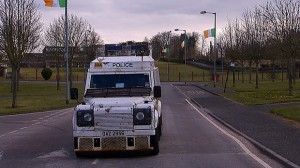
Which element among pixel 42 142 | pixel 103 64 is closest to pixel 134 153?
pixel 103 64

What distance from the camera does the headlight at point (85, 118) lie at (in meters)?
12.9

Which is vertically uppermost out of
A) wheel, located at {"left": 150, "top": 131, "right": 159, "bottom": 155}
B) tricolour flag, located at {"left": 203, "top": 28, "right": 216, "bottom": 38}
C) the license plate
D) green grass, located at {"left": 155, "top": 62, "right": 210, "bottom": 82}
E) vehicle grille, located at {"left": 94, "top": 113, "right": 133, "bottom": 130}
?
tricolour flag, located at {"left": 203, "top": 28, "right": 216, "bottom": 38}

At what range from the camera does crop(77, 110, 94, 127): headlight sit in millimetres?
12938

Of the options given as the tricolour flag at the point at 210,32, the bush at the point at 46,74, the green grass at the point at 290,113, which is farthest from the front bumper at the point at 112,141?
the bush at the point at 46,74

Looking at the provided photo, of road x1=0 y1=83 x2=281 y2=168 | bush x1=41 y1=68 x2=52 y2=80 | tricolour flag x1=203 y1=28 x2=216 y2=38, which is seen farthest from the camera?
bush x1=41 y1=68 x2=52 y2=80

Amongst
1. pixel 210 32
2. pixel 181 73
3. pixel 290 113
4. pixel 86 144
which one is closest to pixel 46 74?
pixel 181 73

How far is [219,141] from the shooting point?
54.3 ft

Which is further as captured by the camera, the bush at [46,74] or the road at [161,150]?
the bush at [46,74]

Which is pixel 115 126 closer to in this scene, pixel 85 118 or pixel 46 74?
pixel 85 118

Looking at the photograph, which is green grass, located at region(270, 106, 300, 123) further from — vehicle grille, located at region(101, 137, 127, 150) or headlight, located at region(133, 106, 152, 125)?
vehicle grille, located at region(101, 137, 127, 150)

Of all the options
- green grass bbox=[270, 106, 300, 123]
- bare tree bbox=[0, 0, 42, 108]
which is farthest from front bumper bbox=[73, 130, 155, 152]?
bare tree bbox=[0, 0, 42, 108]

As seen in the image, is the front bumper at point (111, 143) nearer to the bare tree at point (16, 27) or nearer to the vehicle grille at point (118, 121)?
the vehicle grille at point (118, 121)

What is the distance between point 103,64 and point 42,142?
3.59 metres

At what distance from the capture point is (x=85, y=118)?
42.5 ft
